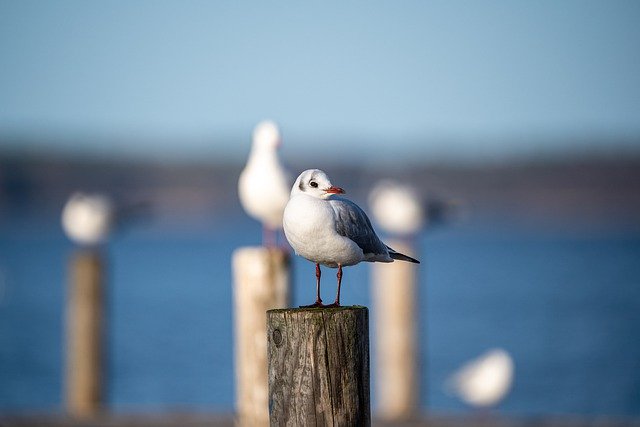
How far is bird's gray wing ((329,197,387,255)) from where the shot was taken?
4.60 meters

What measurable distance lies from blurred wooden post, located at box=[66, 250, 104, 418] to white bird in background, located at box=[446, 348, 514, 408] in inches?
145

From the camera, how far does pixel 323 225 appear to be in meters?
4.52

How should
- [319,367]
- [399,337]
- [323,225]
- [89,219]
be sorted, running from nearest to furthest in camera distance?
[319,367]
[323,225]
[399,337]
[89,219]

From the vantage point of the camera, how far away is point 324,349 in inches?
155

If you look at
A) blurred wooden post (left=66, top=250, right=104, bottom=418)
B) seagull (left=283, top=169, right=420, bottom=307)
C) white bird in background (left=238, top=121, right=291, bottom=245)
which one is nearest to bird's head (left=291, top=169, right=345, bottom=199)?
seagull (left=283, top=169, right=420, bottom=307)

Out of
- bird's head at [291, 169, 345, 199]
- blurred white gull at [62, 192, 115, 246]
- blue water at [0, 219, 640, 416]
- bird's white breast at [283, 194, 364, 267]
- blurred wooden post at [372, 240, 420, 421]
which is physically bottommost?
blue water at [0, 219, 640, 416]

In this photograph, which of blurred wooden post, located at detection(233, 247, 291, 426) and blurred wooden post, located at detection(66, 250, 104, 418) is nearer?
blurred wooden post, located at detection(233, 247, 291, 426)

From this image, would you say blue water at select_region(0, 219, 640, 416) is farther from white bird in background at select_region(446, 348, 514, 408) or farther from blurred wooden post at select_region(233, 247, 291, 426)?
blurred wooden post at select_region(233, 247, 291, 426)

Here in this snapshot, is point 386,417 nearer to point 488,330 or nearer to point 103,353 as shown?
point 103,353

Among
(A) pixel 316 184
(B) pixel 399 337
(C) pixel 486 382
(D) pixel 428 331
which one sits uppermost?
(A) pixel 316 184

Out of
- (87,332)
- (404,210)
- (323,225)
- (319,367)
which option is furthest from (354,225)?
(404,210)

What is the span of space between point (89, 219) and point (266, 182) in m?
7.51

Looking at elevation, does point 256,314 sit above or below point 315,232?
below

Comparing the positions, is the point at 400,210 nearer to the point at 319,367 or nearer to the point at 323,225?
the point at 323,225
